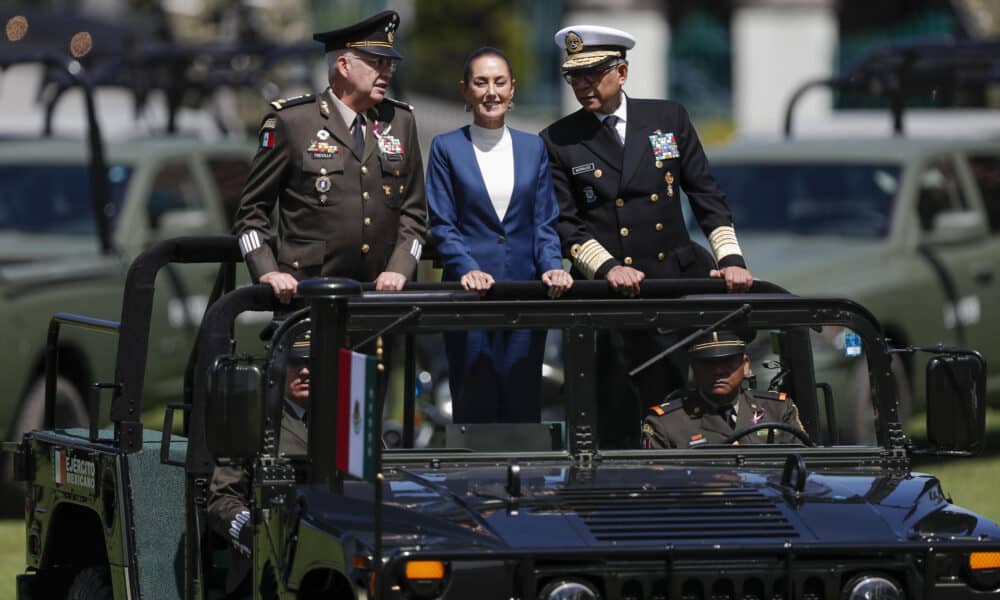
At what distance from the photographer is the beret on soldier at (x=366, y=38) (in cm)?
778

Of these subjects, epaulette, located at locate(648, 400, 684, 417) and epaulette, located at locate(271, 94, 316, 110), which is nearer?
epaulette, located at locate(648, 400, 684, 417)

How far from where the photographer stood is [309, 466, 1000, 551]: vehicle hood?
19.2 ft

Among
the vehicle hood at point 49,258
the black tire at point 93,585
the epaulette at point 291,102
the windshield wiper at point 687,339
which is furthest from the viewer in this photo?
the vehicle hood at point 49,258

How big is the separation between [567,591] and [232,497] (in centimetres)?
154

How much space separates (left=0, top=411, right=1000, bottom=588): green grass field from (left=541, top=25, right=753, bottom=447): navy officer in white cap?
3066 mm

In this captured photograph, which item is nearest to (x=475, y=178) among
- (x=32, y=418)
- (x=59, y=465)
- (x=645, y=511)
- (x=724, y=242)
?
(x=724, y=242)

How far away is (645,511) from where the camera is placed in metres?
6.11

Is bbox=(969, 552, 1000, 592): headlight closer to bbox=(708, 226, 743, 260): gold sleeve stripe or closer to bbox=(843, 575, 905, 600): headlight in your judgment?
bbox=(843, 575, 905, 600): headlight

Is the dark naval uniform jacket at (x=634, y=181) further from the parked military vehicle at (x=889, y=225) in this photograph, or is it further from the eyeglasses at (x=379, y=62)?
the parked military vehicle at (x=889, y=225)

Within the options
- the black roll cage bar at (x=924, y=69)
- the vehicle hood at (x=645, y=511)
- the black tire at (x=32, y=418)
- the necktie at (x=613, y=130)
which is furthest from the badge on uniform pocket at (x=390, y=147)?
the black roll cage bar at (x=924, y=69)

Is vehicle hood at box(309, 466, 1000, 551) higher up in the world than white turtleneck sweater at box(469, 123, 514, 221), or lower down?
lower down

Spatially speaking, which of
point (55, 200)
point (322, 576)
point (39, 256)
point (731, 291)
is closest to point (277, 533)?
point (322, 576)

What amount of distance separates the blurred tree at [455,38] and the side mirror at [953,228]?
81.7 feet

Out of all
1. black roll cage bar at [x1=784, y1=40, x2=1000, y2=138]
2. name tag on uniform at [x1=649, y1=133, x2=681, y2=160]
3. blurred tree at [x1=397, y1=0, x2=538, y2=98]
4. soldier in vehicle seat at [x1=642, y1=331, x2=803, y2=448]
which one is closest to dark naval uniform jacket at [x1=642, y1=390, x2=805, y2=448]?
soldier in vehicle seat at [x1=642, y1=331, x2=803, y2=448]
